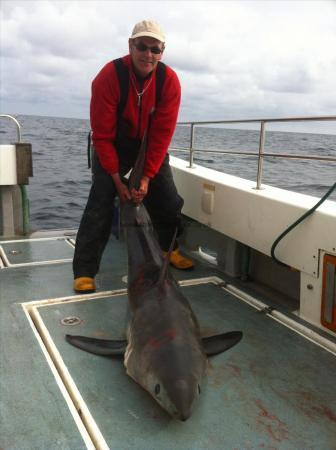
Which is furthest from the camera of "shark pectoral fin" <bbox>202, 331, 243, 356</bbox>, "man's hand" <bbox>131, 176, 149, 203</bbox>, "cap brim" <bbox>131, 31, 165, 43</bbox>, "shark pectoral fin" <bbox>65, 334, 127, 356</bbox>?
"man's hand" <bbox>131, 176, 149, 203</bbox>

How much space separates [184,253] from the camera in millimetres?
5355

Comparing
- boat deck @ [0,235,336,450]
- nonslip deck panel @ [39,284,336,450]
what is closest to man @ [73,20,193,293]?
boat deck @ [0,235,336,450]

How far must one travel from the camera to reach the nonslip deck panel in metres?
2.22

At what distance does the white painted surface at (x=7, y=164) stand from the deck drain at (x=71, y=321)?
3.07 meters

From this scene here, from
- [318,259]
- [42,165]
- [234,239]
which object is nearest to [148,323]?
[318,259]

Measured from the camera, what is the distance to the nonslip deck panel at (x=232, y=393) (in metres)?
2.22

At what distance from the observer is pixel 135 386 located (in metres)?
2.59

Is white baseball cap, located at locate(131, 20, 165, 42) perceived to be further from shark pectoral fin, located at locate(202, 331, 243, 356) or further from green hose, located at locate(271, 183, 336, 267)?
shark pectoral fin, located at locate(202, 331, 243, 356)

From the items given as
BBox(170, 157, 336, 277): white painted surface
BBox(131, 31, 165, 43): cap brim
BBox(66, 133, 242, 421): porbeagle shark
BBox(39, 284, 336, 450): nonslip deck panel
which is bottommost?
BBox(39, 284, 336, 450): nonslip deck panel

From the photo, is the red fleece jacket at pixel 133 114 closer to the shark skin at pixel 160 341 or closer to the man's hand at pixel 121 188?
the man's hand at pixel 121 188

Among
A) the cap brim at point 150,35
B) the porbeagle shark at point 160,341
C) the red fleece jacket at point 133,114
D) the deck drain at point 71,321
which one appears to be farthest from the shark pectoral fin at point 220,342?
the cap brim at point 150,35

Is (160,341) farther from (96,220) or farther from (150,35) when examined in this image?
(150,35)

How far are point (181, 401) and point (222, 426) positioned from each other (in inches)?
14.6

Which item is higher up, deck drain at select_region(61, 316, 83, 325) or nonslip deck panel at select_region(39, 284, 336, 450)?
deck drain at select_region(61, 316, 83, 325)
